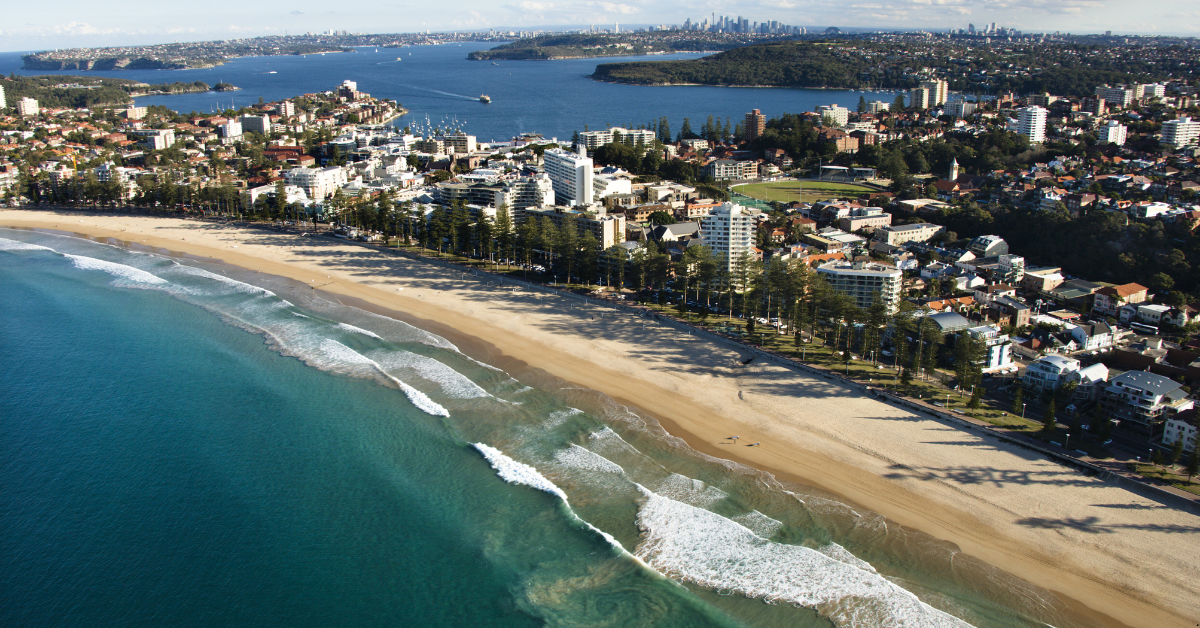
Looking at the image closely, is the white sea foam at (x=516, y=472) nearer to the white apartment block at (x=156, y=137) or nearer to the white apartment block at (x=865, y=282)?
the white apartment block at (x=865, y=282)

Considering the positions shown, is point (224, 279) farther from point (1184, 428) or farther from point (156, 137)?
point (156, 137)

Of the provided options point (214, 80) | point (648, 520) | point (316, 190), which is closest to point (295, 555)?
point (648, 520)

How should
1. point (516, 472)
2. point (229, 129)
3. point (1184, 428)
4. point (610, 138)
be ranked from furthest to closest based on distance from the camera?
point (229, 129) → point (610, 138) → point (1184, 428) → point (516, 472)

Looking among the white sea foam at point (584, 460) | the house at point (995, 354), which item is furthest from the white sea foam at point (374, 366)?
the house at point (995, 354)

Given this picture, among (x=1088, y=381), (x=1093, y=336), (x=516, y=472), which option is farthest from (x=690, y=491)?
(x=1093, y=336)

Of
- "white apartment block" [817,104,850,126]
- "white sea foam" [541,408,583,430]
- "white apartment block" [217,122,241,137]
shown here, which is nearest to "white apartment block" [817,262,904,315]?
"white sea foam" [541,408,583,430]
